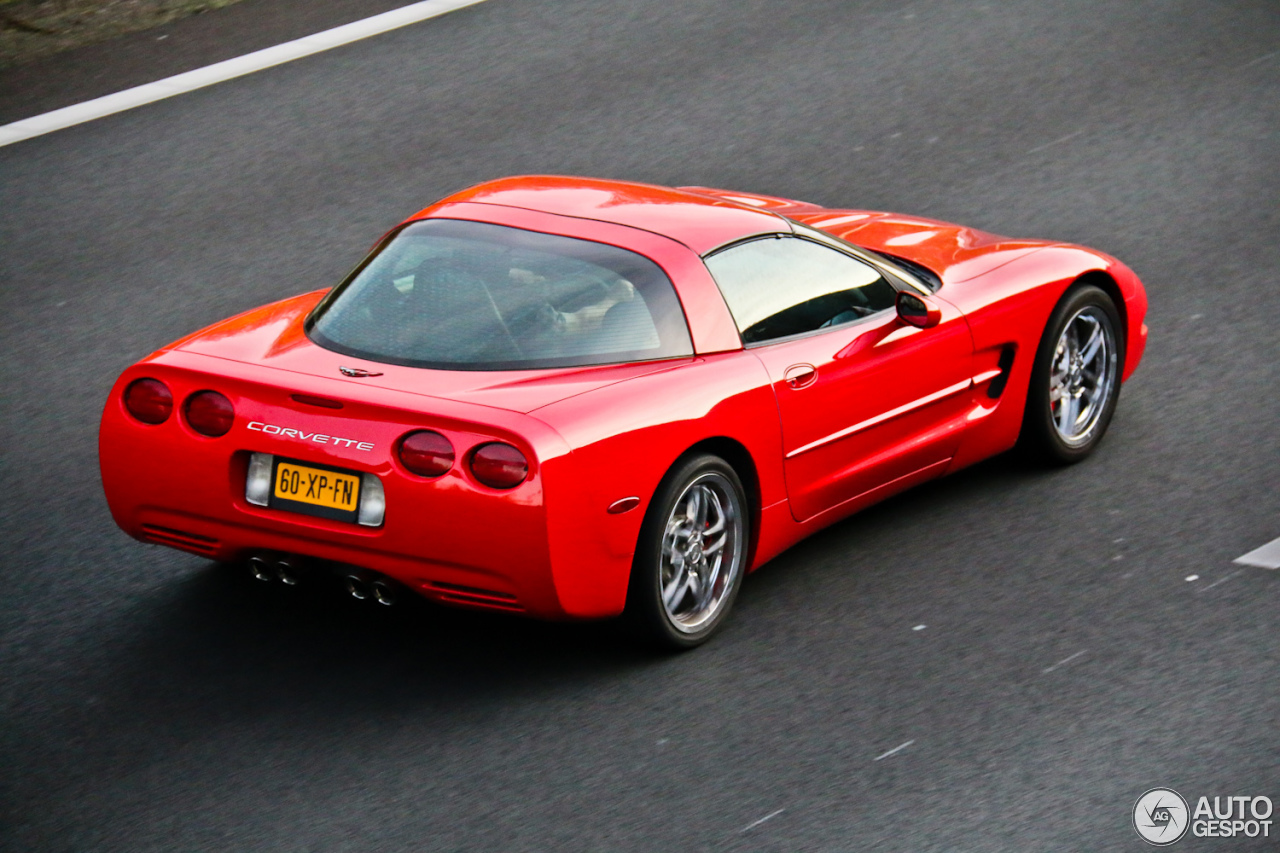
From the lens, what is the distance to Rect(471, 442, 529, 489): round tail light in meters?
4.52

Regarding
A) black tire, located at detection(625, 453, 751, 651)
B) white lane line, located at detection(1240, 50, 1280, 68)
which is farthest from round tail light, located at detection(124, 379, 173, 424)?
white lane line, located at detection(1240, 50, 1280, 68)

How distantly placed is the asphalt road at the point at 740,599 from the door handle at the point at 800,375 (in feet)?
2.52

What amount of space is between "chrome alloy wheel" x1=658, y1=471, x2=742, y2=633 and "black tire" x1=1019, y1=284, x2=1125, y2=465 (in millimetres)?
1776

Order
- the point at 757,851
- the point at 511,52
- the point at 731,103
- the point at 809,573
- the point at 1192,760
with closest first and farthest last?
the point at 757,851
the point at 1192,760
the point at 809,573
the point at 731,103
the point at 511,52

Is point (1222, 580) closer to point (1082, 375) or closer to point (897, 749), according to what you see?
point (1082, 375)

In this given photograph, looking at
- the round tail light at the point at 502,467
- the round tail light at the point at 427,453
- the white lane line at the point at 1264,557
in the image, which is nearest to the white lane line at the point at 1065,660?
the white lane line at the point at 1264,557

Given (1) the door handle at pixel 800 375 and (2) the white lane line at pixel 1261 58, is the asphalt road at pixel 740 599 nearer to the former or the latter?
(2) the white lane line at pixel 1261 58

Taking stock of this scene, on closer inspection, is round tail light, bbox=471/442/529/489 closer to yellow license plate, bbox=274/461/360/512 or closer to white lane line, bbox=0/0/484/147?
yellow license plate, bbox=274/461/360/512

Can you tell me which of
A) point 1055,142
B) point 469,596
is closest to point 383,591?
point 469,596

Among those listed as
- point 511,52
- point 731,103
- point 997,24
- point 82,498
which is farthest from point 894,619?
point 997,24

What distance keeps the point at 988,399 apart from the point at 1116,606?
1090mm

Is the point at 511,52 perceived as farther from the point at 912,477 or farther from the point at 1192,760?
the point at 1192,760

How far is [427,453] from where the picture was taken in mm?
4570

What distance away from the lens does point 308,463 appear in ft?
15.4
